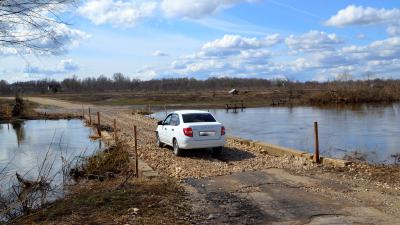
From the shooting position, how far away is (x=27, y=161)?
A: 2155 cm

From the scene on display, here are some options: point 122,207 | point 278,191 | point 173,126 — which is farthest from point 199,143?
point 122,207

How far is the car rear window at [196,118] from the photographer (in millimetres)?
17828

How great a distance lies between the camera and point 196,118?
17953mm

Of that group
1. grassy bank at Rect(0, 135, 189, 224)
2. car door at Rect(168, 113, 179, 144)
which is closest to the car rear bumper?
car door at Rect(168, 113, 179, 144)

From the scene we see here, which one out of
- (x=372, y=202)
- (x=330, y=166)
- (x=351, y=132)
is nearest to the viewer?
(x=372, y=202)

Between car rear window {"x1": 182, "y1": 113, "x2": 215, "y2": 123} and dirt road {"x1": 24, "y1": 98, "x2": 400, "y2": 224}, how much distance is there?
1.43 m

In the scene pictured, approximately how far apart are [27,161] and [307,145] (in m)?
13.0

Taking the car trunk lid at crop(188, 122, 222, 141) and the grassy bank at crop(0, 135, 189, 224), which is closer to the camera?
the grassy bank at crop(0, 135, 189, 224)

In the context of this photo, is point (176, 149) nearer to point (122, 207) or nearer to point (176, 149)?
point (176, 149)

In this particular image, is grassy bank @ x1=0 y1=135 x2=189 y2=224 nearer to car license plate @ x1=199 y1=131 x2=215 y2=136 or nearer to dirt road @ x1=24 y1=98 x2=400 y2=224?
dirt road @ x1=24 y1=98 x2=400 y2=224

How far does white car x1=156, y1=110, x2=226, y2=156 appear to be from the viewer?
56.0ft

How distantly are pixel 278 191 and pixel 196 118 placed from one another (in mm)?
7050

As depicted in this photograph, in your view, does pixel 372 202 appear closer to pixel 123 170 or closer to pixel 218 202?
pixel 218 202

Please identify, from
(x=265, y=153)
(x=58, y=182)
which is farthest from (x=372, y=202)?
(x=58, y=182)
